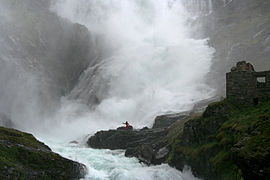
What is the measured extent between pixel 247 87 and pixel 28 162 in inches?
646

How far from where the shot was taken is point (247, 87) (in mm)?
22391

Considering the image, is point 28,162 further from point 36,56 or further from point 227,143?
point 36,56

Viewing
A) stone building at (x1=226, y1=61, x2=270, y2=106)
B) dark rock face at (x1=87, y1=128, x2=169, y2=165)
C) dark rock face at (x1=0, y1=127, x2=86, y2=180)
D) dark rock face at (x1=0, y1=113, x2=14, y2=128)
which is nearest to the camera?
dark rock face at (x1=0, y1=127, x2=86, y2=180)

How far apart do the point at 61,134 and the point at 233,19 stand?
60.6m

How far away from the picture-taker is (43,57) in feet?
251

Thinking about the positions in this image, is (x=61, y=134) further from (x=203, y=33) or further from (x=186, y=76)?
(x=203, y=33)

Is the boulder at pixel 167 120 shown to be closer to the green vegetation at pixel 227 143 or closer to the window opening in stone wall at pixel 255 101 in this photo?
the green vegetation at pixel 227 143

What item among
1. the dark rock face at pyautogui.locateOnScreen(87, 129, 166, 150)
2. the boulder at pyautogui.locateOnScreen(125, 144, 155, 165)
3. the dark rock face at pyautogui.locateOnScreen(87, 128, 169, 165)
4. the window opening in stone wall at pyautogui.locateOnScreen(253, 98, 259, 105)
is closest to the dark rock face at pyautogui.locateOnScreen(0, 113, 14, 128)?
the dark rock face at pyautogui.locateOnScreen(87, 128, 169, 165)

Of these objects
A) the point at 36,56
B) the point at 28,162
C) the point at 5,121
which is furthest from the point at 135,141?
the point at 36,56

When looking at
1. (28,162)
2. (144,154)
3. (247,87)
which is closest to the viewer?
(28,162)

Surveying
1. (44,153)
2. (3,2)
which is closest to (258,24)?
(3,2)

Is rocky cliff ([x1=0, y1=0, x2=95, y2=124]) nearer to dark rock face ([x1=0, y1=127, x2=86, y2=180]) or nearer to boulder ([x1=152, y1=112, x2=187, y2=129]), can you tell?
boulder ([x1=152, y1=112, x2=187, y2=129])

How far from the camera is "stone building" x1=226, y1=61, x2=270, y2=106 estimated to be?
21.5 meters

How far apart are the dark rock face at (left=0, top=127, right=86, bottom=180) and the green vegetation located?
9.42m
